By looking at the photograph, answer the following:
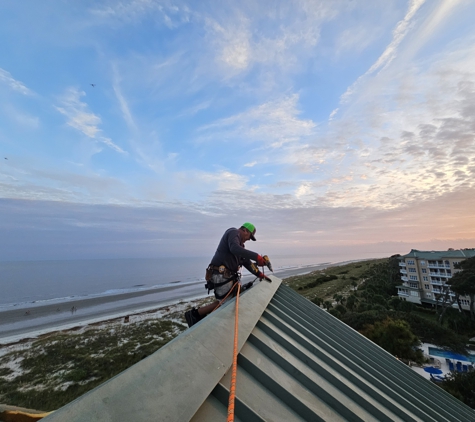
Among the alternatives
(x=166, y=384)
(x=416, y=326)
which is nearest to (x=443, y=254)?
(x=416, y=326)

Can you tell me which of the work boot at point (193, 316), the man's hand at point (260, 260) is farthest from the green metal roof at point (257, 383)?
the work boot at point (193, 316)

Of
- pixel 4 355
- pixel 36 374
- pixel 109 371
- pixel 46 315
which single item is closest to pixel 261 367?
pixel 109 371

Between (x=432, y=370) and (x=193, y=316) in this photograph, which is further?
(x=432, y=370)

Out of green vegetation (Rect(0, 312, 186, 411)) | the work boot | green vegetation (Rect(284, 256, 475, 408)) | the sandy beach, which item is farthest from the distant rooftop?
the work boot

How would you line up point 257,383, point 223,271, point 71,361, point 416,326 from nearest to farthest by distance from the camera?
point 257,383
point 223,271
point 71,361
point 416,326

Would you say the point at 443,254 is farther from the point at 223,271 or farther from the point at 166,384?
the point at 166,384

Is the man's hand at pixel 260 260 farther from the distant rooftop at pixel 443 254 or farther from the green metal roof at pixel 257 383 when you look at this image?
the distant rooftop at pixel 443 254

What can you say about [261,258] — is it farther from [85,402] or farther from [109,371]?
[109,371]
